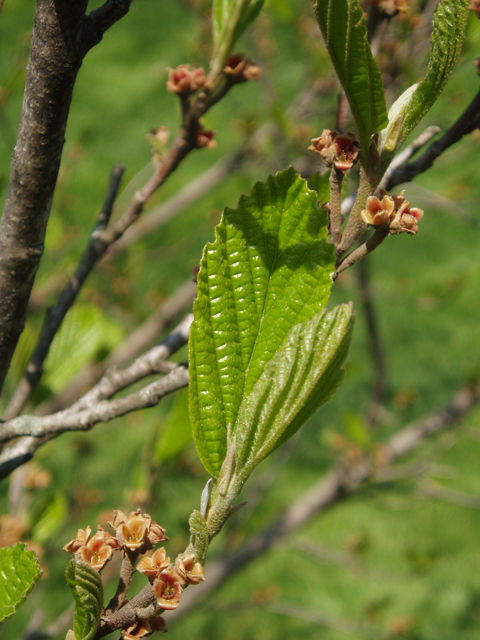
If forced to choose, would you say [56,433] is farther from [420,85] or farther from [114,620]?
[420,85]

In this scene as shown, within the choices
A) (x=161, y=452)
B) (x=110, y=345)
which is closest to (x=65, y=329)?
(x=110, y=345)

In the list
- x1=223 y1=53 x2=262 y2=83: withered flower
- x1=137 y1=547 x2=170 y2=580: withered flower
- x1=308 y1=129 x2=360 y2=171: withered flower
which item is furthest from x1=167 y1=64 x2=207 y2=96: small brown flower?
x1=137 y1=547 x2=170 y2=580: withered flower

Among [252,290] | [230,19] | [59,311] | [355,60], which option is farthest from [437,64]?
[59,311]

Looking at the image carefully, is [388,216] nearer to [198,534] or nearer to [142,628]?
[198,534]

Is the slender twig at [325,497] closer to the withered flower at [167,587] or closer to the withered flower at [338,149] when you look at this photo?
the withered flower at [167,587]

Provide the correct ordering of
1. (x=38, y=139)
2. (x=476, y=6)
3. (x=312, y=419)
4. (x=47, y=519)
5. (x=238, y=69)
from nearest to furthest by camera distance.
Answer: (x=38, y=139), (x=476, y=6), (x=238, y=69), (x=47, y=519), (x=312, y=419)

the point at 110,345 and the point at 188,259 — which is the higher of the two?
the point at 110,345

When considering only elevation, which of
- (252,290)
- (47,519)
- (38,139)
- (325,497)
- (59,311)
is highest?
(38,139)
